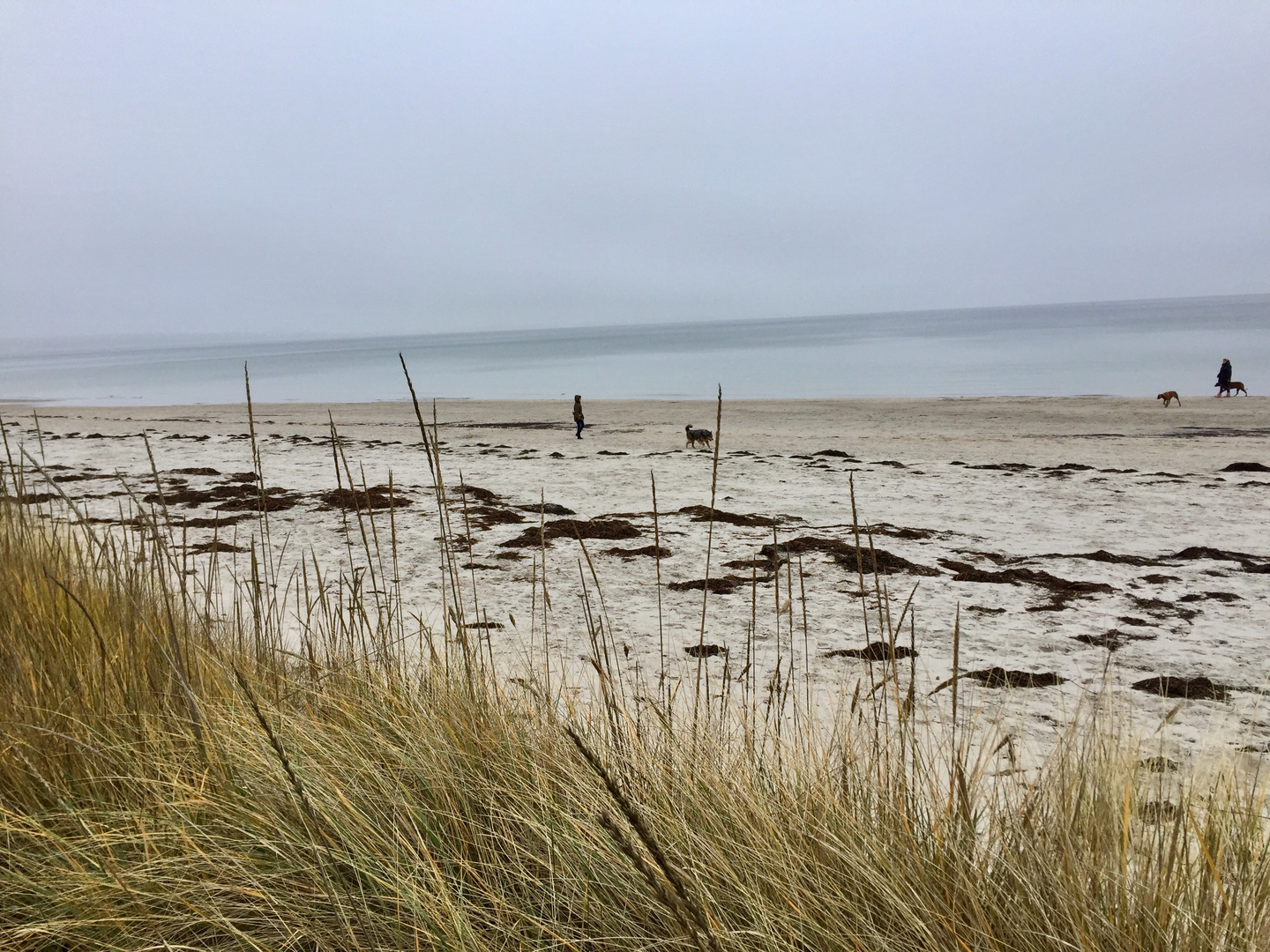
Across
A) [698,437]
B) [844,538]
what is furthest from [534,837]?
[698,437]

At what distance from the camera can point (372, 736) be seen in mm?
2193

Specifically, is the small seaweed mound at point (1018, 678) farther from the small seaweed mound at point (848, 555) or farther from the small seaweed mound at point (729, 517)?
the small seaweed mound at point (729, 517)

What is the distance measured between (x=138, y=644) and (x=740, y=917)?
2061 mm

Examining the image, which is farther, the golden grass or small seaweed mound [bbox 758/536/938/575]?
small seaweed mound [bbox 758/536/938/575]

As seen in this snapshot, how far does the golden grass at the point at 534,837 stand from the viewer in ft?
4.93

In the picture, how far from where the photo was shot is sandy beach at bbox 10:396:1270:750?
189 inches

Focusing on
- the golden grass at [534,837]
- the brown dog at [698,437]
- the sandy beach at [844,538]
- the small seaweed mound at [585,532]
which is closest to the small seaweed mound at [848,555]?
the sandy beach at [844,538]

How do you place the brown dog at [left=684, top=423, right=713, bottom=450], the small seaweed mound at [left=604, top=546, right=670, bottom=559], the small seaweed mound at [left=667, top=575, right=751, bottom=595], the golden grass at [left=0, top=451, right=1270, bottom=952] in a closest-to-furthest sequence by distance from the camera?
1. the golden grass at [left=0, top=451, right=1270, bottom=952]
2. the small seaweed mound at [left=667, top=575, right=751, bottom=595]
3. the small seaweed mound at [left=604, top=546, right=670, bottom=559]
4. the brown dog at [left=684, top=423, right=713, bottom=450]

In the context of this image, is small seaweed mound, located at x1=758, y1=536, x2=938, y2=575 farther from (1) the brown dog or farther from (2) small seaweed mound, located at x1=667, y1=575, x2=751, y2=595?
(1) the brown dog

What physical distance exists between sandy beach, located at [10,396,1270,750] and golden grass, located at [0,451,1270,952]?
0.51 metres

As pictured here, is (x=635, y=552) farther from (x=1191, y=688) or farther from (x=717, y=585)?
(x=1191, y=688)

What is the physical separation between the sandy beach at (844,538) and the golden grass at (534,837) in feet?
1.66

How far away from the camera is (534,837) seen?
6.01 feet

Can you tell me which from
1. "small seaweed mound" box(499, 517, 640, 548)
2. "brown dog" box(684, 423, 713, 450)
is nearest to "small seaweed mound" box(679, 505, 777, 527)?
"small seaweed mound" box(499, 517, 640, 548)
